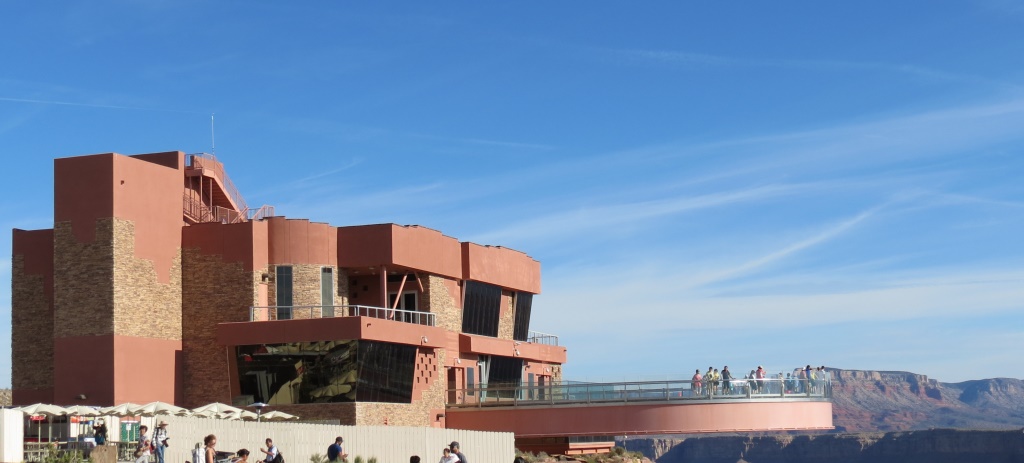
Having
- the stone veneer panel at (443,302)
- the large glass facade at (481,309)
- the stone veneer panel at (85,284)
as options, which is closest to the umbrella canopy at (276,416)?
the stone veneer panel at (85,284)

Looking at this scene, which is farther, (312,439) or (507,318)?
(507,318)

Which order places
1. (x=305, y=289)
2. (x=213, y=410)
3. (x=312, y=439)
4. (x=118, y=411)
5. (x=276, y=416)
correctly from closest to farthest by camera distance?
(x=312, y=439), (x=118, y=411), (x=213, y=410), (x=276, y=416), (x=305, y=289)

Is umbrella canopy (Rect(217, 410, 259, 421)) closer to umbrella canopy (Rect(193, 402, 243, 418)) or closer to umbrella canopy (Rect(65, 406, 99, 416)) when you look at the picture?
umbrella canopy (Rect(193, 402, 243, 418))

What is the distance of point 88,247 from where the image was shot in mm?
51000

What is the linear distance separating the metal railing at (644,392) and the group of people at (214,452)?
21.9 metres

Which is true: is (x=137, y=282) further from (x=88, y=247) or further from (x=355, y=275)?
(x=355, y=275)

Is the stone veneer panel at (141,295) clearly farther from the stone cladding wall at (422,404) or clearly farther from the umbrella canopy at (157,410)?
the stone cladding wall at (422,404)

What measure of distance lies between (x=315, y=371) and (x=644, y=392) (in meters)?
13.7

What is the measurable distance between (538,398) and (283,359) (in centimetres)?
1132

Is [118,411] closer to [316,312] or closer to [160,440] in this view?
[160,440]

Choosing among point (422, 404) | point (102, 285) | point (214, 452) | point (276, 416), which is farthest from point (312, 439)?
point (422, 404)

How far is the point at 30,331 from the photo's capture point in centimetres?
5538

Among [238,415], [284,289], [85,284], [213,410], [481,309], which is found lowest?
[238,415]

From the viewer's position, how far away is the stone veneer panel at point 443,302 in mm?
59375
